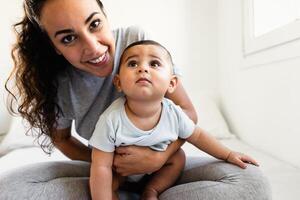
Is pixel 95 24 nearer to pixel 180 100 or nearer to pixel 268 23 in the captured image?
pixel 180 100

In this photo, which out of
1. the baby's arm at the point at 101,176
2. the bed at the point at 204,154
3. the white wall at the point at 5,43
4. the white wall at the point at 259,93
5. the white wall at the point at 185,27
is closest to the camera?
the baby's arm at the point at 101,176

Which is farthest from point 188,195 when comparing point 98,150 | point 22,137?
point 22,137

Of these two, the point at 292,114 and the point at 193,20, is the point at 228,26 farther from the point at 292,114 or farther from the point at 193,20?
the point at 292,114

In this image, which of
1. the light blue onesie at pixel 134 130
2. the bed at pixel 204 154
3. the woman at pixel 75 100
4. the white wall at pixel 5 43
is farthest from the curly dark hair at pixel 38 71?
the white wall at pixel 5 43

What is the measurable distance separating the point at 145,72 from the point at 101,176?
30 cm

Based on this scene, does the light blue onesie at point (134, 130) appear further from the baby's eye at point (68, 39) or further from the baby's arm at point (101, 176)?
the baby's eye at point (68, 39)

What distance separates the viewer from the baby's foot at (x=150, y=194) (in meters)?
0.84

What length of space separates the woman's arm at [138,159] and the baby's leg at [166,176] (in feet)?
0.13

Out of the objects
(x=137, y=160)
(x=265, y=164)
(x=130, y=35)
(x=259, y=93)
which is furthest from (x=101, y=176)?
(x=259, y=93)

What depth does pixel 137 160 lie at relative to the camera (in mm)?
842

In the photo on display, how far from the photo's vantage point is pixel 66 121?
1.03 meters

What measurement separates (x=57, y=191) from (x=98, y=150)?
0.16 m

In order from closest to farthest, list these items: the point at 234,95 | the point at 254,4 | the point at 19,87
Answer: the point at 19,87 < the point at 254,4 < the point at 234,95

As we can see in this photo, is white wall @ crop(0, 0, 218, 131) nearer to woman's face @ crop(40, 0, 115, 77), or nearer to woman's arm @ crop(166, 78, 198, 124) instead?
woman's arm @ crop(166, 78, 198, 124)
